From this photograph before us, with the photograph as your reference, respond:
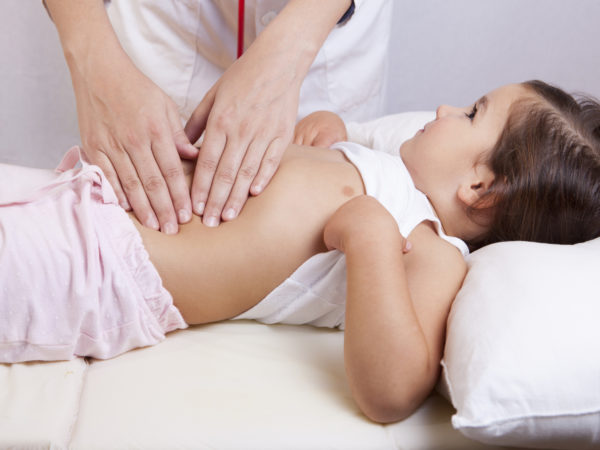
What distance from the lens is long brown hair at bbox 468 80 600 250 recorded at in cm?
92

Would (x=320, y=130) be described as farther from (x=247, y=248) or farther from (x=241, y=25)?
(x=247, y=248)

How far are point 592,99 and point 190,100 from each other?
852 mm

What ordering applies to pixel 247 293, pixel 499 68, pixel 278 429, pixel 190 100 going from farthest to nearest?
pixel 499 68
pixel 190 100
pixel 247 293
pixel 278 429

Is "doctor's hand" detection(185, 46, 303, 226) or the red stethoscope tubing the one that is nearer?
Result: "doctor's hand" detection(185, 46, 303, 226)

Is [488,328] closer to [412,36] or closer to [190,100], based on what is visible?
[190,100]

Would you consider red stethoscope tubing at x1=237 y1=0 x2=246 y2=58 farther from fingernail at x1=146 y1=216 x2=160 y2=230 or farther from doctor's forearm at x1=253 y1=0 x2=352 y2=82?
fingernail at x1=146 y1=216 x2=160 y2=230

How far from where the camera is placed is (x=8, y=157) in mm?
1841

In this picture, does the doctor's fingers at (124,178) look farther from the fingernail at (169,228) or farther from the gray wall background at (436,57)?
the gray wall background at (436,57)

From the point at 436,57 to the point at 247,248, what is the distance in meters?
1.30

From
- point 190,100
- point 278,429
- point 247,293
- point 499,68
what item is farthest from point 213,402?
point 499,68

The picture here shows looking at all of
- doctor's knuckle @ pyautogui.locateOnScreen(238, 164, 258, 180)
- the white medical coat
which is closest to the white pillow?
doctor's knuckle @ pyautogui.locateOnScreen(238, 164, 258, 180)

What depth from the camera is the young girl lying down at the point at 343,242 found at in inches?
29.4

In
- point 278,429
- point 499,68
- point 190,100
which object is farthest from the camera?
point 499,68

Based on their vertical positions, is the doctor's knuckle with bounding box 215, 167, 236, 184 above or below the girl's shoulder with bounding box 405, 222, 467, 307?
above
